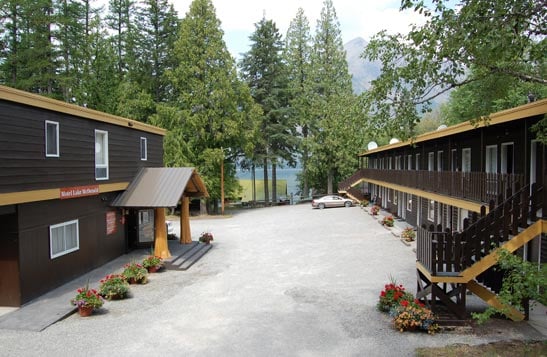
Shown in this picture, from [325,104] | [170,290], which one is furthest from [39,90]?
[170,290]

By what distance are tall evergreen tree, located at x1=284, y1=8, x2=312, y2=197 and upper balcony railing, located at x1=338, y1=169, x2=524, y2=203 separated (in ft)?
78.6

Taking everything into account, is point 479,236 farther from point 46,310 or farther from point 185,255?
point 185,255

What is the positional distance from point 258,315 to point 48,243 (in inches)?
279

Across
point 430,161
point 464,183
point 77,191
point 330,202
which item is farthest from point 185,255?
point 330,202

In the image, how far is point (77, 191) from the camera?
1467 cm

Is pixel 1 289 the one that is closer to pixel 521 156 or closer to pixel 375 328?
pixel 375 328

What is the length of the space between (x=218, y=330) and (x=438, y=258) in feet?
18.9

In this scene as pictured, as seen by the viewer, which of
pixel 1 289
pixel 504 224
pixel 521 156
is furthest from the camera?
pixel 521 156

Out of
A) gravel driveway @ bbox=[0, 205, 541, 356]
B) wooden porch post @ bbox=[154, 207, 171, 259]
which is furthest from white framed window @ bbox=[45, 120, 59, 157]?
wooden porch post @ bbox=[154, 207, 171, 259]

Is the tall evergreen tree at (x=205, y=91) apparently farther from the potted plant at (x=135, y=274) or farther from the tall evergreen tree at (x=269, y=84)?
the potted plant at (x=135, y=274)

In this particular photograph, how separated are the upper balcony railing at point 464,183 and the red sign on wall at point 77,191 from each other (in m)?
13.0

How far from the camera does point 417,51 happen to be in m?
9.20

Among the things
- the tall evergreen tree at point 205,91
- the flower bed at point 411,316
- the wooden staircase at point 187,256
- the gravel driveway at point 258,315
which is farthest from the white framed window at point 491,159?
the tall evergreen tree at point 205,91

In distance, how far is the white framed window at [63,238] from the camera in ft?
44.5
